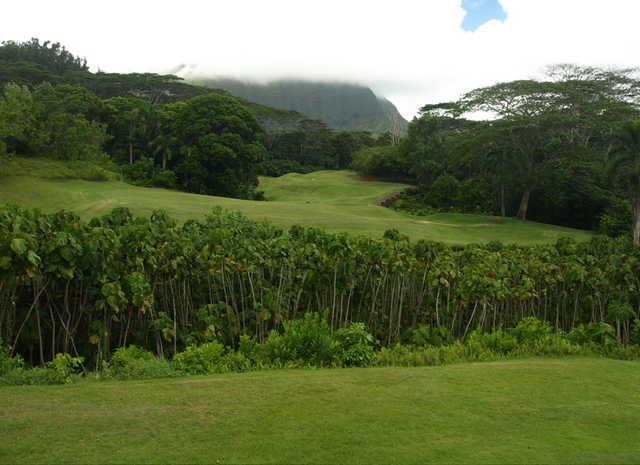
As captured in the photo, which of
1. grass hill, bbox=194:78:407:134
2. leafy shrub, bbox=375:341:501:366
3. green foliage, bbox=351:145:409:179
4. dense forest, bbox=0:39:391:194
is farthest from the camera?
grass hill, bbox=194:78:407:134

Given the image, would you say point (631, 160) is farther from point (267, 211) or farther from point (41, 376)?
point (41, 376)

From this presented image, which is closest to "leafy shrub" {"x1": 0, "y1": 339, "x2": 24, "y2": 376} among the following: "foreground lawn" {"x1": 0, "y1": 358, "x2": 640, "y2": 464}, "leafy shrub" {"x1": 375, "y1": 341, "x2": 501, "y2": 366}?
"foreground lawn" {"x1": 0, "y1": 358, "x2": 640, "y2": 464}

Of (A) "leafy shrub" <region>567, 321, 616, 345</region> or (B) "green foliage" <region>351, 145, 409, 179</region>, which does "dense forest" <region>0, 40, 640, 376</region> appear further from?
(B) "green foliage" <region>351, 145, 409, 179</region>

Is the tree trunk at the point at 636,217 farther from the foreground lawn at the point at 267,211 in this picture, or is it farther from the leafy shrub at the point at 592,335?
the leafy shrub at the point at 592,335

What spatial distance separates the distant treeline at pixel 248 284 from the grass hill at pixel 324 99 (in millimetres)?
128753

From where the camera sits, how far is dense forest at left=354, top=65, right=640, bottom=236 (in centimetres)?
3762

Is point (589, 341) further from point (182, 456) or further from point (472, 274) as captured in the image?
point (182, 456)

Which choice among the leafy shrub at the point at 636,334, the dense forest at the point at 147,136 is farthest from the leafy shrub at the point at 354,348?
the dense forest at the point at 147,136

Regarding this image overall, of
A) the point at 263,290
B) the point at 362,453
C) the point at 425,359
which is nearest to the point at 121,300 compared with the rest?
the point at 263,290

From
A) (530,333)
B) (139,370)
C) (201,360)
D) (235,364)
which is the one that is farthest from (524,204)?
(139,370)

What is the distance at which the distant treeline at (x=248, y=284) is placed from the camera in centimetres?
988

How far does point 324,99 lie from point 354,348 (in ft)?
469

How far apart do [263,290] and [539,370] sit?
6038 mm

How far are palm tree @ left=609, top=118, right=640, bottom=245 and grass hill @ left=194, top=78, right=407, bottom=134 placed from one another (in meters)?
111
